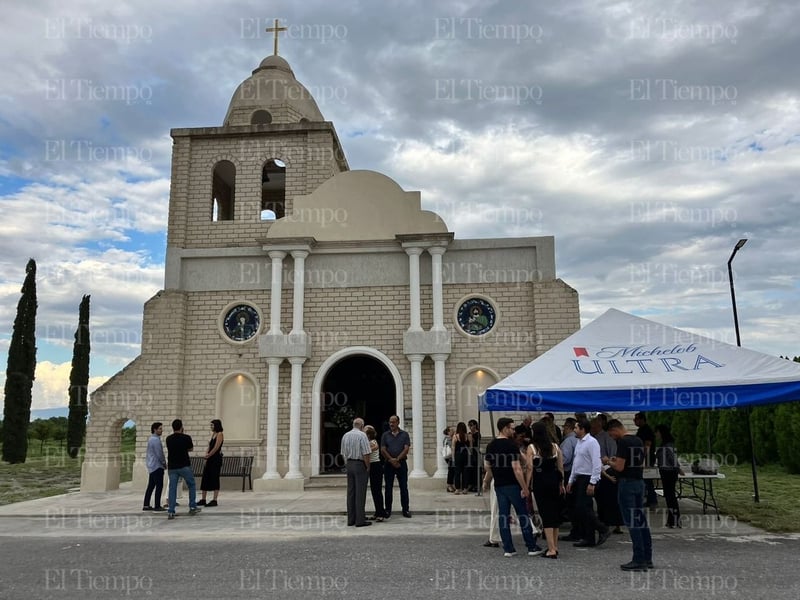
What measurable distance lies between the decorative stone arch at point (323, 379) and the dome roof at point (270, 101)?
7.54 meters

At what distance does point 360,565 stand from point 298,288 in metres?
9.62

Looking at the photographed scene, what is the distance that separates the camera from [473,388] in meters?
15.6

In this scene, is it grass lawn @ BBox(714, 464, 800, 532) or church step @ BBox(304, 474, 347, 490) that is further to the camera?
church step @ BBox(304, 474, 347, 490)

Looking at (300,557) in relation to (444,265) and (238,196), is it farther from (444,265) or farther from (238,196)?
(238,196)

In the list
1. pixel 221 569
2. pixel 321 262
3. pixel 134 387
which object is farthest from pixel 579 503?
pixel 134 387

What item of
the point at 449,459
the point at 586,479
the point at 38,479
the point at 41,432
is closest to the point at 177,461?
the point at 449,459

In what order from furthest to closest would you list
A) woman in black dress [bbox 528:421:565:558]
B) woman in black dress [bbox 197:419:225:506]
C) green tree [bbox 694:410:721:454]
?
green tree [bbox 694:410:721:454], woman in black dress [bbox 197:419:225:506], woman in black dress [bbox 528:421:565:558]

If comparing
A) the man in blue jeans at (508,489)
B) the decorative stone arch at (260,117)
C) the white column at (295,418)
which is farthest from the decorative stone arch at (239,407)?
the man in blue jeans at (508,489)

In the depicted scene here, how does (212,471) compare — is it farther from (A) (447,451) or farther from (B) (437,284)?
(B) (437,284)

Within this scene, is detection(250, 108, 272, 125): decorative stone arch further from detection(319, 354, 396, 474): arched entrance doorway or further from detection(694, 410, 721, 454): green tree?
detection(694, 410, 721, 454): green tree

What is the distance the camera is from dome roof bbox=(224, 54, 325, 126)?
1892 centimetres

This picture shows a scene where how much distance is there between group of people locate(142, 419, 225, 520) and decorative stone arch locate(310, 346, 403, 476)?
11.3ft

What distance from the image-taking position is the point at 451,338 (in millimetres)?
15578

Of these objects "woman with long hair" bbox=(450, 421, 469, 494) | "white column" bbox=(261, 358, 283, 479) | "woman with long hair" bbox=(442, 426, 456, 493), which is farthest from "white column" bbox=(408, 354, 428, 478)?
"white column" bbox=(261, 358, 283, 479)
